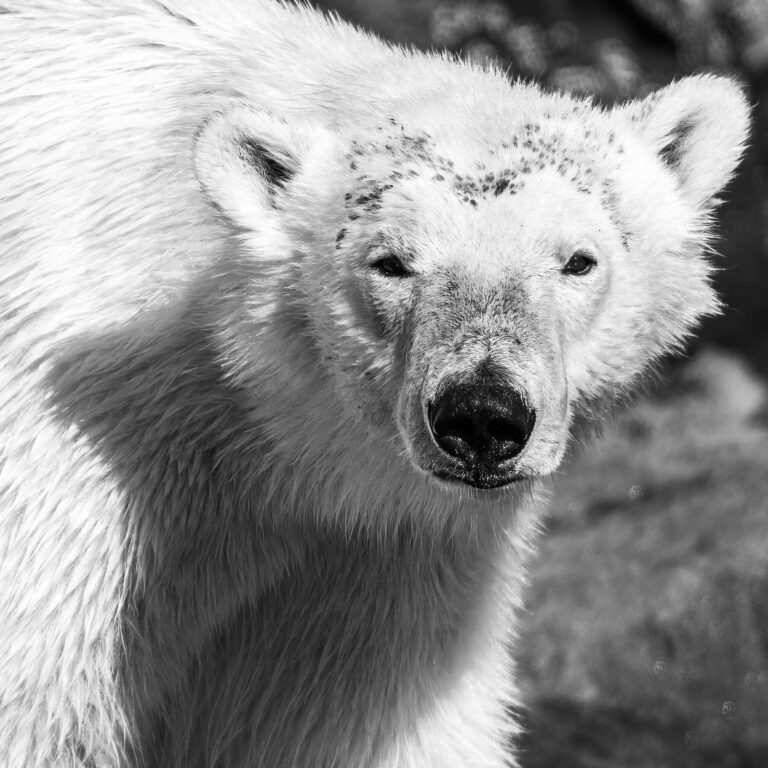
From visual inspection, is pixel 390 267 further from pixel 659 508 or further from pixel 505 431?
pixel 659 508

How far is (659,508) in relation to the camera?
6.96 m

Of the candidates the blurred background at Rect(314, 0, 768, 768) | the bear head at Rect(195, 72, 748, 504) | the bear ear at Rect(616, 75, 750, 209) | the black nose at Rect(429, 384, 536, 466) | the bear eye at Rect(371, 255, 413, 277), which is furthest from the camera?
the blurred background at Rect(314, 0, 768, 768)

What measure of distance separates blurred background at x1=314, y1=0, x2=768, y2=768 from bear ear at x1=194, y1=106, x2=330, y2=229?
1.03m

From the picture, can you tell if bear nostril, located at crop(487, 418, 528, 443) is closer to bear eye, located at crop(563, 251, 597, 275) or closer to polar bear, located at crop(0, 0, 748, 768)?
polar bear, located at crop(0, 0, 748, 768)

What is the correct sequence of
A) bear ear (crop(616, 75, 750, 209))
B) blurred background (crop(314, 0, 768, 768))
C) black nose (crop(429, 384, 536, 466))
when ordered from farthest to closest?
1. blurred background (crop(314, 0, 768, 768))
2. bear ear (crop(616, 75, 750, 209))
3. black nose (crop(429, 384, 536, 466))

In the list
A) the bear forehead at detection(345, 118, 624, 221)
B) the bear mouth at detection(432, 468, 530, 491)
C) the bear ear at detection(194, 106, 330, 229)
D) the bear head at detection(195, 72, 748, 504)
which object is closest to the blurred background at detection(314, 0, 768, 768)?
the bear head at detection(195, 72, 748, 504)

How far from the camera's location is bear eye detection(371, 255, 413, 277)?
300cm

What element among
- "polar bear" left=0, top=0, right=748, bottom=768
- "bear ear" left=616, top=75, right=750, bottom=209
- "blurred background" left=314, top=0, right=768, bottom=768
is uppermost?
"bear ear" left=616, top=75, right=750, bottom=209

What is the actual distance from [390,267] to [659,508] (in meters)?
4.28

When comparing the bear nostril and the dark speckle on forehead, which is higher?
the dark speckle on forehead

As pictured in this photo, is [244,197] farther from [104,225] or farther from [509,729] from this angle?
[509,729]

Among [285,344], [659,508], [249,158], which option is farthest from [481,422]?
[659,508]

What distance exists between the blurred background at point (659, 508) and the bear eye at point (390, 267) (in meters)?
0.79

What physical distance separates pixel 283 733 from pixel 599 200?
163 centimetres
